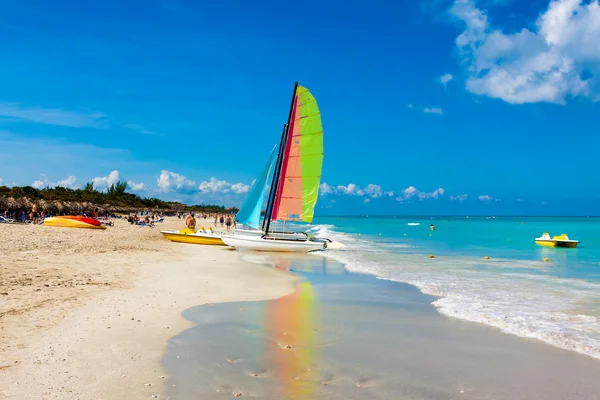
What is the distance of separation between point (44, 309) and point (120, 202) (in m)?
80.3

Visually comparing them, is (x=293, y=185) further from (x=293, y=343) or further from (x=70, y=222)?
(x=293, y=343)

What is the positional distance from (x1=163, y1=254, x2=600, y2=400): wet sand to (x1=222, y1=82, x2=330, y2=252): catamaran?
46.1 ft

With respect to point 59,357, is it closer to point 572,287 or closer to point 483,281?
point 483,281

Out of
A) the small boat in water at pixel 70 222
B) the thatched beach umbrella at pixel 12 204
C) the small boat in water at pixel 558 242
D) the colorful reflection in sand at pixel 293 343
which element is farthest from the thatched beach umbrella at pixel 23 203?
the small boat in water at pixel 558 242

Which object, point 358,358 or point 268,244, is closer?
point 358,358

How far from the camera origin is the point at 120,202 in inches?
3241

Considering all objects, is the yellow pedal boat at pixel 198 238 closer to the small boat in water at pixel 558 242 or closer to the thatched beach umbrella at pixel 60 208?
the small boat in water at pixel 558 242

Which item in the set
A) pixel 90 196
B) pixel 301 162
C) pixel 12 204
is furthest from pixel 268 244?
pixel 90 196

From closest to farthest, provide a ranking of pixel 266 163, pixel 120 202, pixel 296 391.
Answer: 1. pixel 296 391
2. pixel 266 163
3. pixel 120 202

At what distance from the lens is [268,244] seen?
2375cm

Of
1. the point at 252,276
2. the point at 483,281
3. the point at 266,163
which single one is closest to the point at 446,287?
the point at 483,281

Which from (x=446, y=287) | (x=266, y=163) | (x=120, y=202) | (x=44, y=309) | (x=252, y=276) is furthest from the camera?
(x=120, y=202)

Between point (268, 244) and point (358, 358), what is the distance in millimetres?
17589

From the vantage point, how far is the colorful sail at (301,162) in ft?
79.4
